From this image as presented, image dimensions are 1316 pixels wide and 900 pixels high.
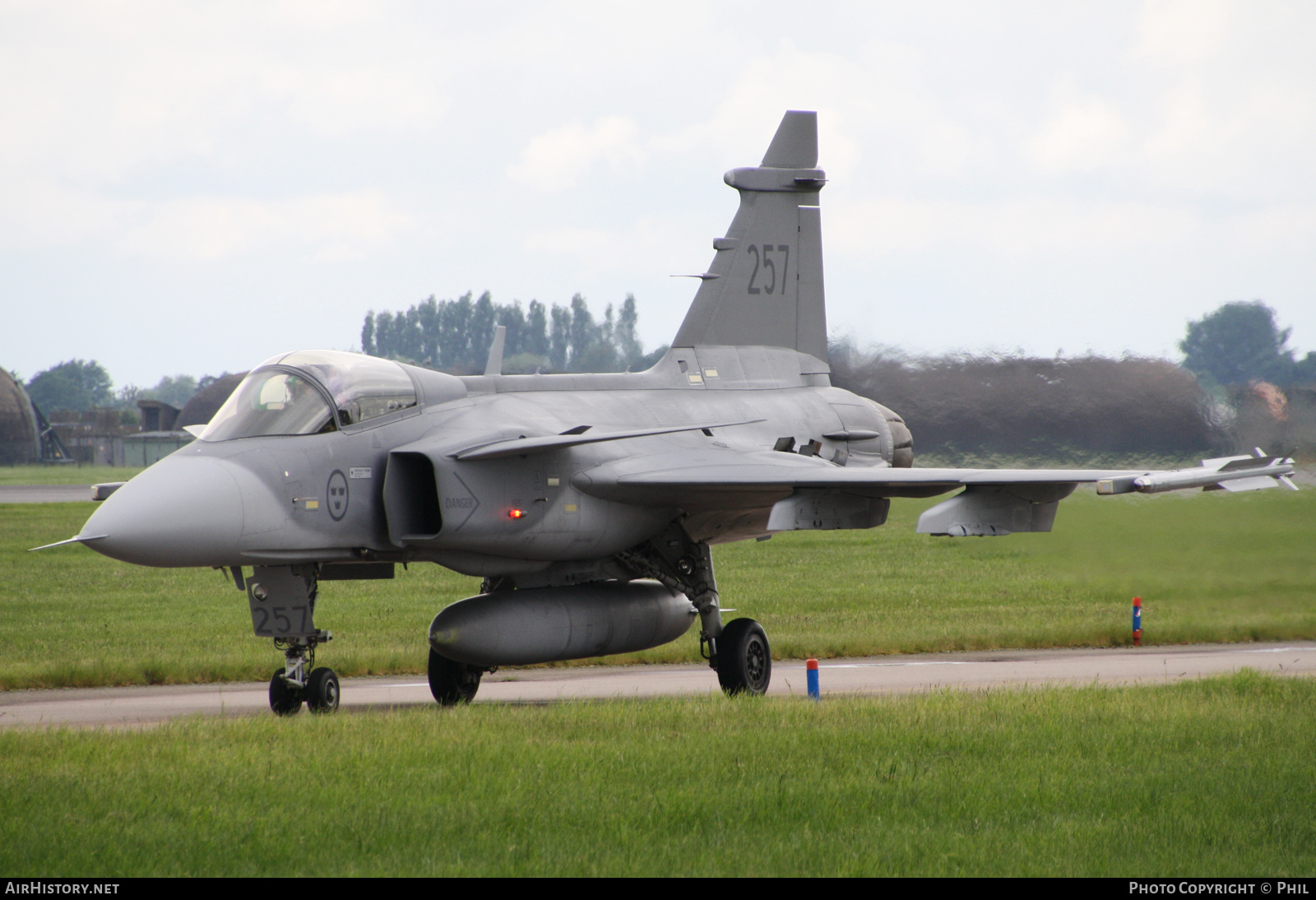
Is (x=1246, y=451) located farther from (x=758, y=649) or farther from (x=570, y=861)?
A: (x=570, y=861)

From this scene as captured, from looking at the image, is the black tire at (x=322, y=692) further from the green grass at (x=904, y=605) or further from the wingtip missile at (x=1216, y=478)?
the wingtip missile at (x=1216, y=478)

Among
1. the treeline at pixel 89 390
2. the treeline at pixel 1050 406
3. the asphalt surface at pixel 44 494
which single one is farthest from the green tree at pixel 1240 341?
the treeline at pixel 89 390

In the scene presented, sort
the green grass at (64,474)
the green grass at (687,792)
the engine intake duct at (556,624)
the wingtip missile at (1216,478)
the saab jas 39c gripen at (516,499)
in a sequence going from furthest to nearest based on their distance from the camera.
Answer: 1. the green grass at (64,474)
2. the engine intake duct at (556,624)
3. the wingtip missile at (1216,478)
4. the saab jas 39c gripen at (516,499)
5. the green grass at (687,792)

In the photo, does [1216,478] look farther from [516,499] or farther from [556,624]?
[516,499]

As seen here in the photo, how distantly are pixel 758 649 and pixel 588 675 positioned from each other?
3139mm

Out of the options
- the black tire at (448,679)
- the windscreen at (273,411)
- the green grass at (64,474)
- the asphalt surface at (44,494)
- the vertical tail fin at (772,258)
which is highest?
the vertical tail fin at (772,258)

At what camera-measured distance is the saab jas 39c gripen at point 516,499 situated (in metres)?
10.9

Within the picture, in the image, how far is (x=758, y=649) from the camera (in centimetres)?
1345

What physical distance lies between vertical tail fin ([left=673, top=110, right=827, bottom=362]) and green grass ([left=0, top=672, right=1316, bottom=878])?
6064 millimetres

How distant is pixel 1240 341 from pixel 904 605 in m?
10.9

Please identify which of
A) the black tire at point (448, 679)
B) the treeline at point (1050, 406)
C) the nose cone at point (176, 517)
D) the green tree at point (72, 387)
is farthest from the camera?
the green tree at point (72, 387)

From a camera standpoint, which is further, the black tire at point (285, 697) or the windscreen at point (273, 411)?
the black tire at point (285, 697)

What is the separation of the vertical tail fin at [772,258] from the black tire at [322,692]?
604 centimetres

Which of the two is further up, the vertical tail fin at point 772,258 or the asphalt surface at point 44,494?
the vertical tail fin at point 772,258
